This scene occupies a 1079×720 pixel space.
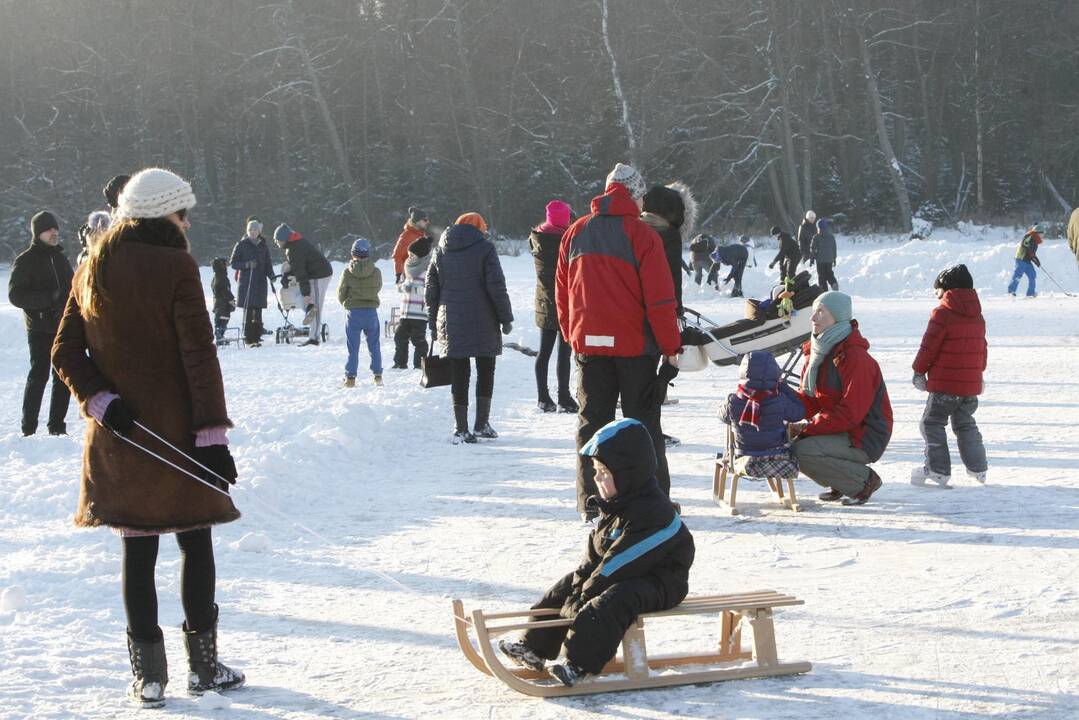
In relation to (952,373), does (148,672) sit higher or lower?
lower

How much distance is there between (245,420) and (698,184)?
3414cm

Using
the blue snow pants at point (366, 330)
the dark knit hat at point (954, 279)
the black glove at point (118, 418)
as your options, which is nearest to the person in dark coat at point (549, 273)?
the dark knit hat at point (954, 279)

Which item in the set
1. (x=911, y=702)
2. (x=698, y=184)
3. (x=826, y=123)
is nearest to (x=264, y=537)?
(x=911, y=702)

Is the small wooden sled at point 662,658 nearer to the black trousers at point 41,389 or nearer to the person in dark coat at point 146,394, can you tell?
the person in dark coat at point 146,394

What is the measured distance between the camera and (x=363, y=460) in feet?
29.2

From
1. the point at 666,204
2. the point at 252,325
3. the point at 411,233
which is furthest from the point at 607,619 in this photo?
the point at 252,325

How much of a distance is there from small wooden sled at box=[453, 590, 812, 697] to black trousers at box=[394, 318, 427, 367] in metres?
9.39

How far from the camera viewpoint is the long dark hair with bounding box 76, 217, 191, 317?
4.02 metres

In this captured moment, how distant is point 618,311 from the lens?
6.17 meters

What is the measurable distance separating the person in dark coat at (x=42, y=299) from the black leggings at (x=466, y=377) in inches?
120

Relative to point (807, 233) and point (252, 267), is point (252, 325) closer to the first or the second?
point (252, 267)

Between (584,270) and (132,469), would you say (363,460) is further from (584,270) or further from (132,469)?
(132,469)

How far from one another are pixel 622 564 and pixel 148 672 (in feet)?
5.23

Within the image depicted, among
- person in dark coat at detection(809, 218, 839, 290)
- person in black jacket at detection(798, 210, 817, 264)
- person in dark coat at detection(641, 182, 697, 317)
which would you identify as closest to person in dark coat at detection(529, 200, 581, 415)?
person in dark coat at detection(641, 182, 697, 317)
